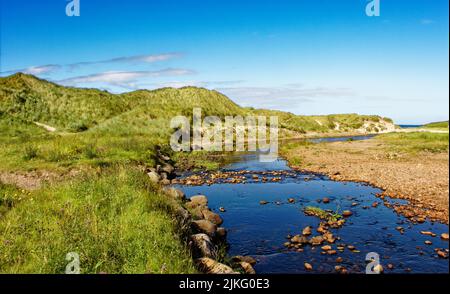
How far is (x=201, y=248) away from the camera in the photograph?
1012 centimetres

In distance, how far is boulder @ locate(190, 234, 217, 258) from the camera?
9809mm

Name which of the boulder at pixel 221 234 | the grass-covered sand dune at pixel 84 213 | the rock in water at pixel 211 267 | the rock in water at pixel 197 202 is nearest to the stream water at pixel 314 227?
the boulder at pixel 221 234

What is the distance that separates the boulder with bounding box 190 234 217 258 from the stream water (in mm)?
1979

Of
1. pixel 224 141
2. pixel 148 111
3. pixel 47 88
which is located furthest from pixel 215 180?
pixel 47 88

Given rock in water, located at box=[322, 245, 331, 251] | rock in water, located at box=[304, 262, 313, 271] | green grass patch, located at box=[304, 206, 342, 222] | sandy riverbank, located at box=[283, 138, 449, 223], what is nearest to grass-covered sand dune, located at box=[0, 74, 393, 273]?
rock in water, located at box=[304, 262, 313, 271]

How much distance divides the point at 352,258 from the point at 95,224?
850 cm

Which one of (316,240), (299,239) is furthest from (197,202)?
(316,240)

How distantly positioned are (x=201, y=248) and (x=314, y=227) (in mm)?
6735

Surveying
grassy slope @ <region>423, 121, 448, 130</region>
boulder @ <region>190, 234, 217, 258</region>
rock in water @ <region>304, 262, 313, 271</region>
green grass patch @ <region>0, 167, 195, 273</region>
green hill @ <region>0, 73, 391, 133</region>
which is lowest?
rock in water @ <region>304, 262, 313, 271</region>

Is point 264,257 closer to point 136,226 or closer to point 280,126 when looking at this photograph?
point 136,226

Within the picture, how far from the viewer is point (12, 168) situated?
19719 millimetres

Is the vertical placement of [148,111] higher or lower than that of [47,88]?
lower

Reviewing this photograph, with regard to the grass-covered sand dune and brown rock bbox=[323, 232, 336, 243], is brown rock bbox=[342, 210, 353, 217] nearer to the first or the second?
brown rock bbox=[323, 232, 336, 243]

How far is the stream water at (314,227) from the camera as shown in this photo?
35.3 feet
